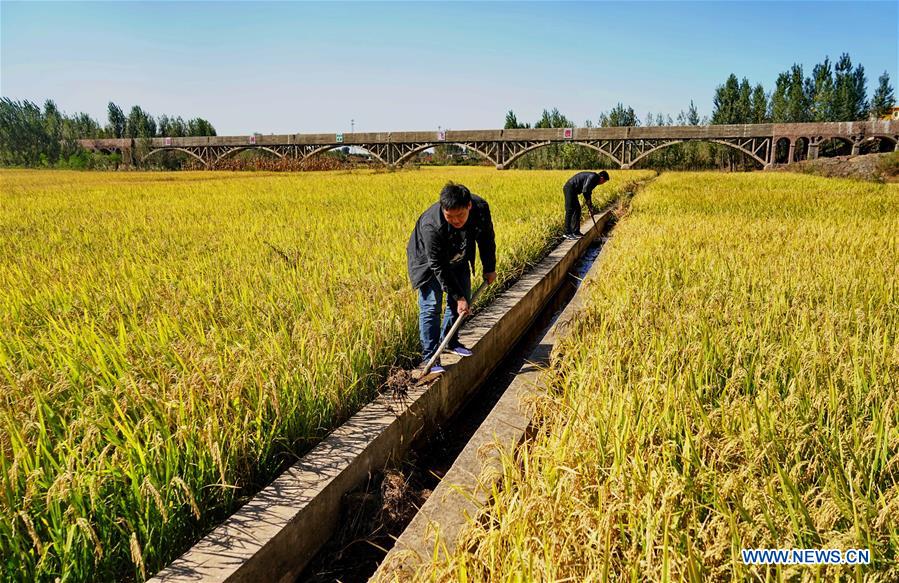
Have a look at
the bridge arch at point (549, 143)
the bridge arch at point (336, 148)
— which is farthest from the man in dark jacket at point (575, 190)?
the bridge arch at point (336, 148)

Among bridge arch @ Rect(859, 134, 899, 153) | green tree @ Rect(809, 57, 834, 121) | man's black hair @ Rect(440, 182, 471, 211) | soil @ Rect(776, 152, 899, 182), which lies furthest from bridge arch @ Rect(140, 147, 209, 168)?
green tree @ Rect(809, 57, 834, 121)

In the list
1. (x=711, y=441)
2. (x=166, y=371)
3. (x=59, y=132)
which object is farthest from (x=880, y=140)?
(x=59, y=132)

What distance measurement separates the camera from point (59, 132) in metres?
50.4

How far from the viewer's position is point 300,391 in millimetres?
2424

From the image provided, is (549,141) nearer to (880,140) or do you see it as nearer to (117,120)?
(880,140)

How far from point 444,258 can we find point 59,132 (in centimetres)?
6279

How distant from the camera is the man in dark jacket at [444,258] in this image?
3.06 m

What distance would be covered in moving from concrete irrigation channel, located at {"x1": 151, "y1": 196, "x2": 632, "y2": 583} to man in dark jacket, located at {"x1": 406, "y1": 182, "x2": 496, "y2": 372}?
0.25m

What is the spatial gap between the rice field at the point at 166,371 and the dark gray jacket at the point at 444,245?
1.40ft

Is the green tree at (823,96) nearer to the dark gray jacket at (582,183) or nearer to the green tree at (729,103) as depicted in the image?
the green tree at (729,103)

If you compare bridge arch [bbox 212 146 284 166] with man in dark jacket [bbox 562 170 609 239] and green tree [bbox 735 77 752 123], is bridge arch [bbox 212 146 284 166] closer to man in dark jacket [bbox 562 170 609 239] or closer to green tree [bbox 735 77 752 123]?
man in dark jacket [bbox 562 170 609 239]

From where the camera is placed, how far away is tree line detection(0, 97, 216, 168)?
39281 mm

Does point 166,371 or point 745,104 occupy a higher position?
point 745,104

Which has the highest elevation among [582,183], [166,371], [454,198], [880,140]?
[880,140]
